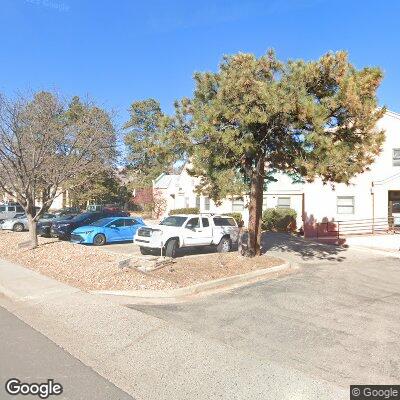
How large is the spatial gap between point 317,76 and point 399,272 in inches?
280

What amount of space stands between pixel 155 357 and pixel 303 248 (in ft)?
45.7

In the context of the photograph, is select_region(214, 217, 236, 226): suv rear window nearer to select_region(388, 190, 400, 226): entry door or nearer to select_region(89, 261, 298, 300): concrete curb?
select_region(89, 261, 298, 300): concrete curb

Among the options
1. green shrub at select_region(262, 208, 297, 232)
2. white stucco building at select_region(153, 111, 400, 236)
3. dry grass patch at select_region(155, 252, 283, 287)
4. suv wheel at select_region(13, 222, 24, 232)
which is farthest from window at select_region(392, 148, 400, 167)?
suv wheel at select_region(13, 222, 24, 232)

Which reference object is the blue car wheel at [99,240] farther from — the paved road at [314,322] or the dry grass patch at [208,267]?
the paved road at [314,322]

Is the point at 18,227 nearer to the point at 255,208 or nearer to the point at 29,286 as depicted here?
the point at 29,286

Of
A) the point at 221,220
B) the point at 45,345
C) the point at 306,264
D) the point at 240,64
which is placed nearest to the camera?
the point at 45,345

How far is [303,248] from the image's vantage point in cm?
1922

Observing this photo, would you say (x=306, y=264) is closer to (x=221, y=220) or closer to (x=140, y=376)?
(x=221, y=220)

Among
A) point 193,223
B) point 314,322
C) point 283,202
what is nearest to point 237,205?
point 283,202

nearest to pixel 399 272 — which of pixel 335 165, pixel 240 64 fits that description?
pixel 335 165

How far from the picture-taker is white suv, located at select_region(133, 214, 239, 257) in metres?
15.6

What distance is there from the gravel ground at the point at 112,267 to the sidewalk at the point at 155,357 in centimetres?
166

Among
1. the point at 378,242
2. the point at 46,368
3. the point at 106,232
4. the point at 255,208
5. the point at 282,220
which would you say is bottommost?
the point at 46,368

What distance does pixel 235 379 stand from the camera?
18.3ft
